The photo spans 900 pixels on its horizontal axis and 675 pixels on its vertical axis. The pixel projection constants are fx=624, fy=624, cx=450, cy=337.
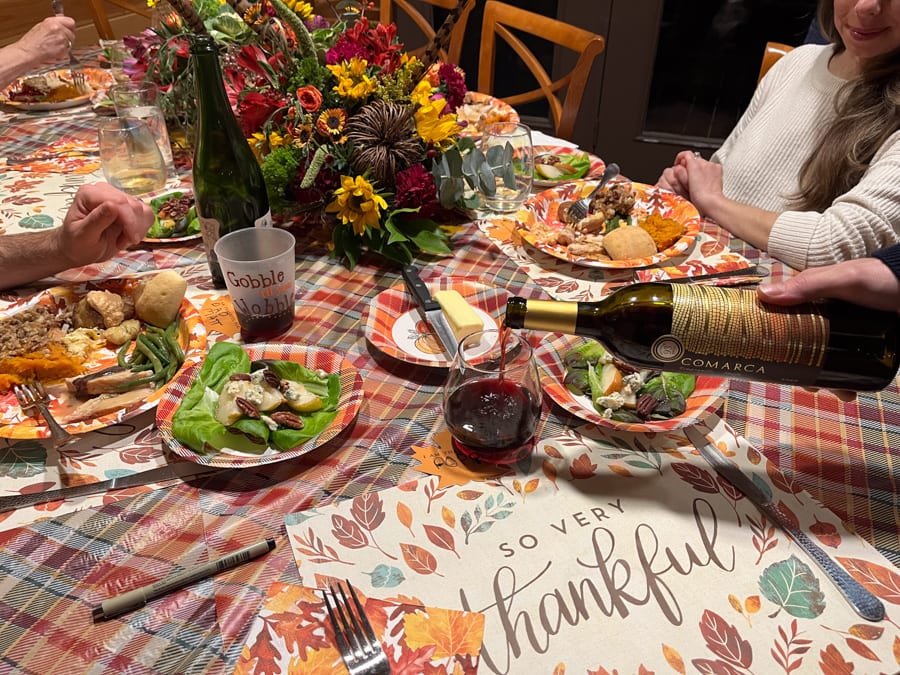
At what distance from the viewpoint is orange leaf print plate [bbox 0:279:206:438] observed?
764 mm

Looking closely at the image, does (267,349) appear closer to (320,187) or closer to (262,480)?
(262,480)

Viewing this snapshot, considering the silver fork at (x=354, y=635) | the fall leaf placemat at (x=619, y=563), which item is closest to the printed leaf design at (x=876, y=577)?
the fall leaf placemat at (x=619, y=563)

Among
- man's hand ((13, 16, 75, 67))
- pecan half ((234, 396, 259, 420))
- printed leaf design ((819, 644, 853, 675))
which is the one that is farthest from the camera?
man's hand ((13, 16, 75, 67))

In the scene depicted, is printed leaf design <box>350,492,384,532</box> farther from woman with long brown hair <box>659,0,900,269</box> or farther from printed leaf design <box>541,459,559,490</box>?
woman with long brown hair <box>659,0,900,269</box>

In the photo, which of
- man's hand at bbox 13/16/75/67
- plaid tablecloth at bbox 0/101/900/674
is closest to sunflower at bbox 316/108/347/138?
plaid tablecloth at bbox 0/101/900/674

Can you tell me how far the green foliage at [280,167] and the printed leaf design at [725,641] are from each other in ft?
3.14

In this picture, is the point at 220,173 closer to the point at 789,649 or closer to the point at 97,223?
the point at 97,223

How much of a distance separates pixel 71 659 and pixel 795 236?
130 centimetres

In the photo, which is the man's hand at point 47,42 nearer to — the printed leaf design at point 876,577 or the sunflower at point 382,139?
the sunflower at point 382,139

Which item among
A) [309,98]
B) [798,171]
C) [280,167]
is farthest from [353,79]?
[798,171]

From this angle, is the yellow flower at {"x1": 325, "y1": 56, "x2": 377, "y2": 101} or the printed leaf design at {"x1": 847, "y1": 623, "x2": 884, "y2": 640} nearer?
the printed leaf design at {"x1": 847, "y1": 623, "x2": 884, "y2": 640}

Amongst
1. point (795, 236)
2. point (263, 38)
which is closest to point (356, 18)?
point (263, 38)

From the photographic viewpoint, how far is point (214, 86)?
1.00 meters

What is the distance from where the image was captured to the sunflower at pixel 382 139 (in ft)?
3.77
